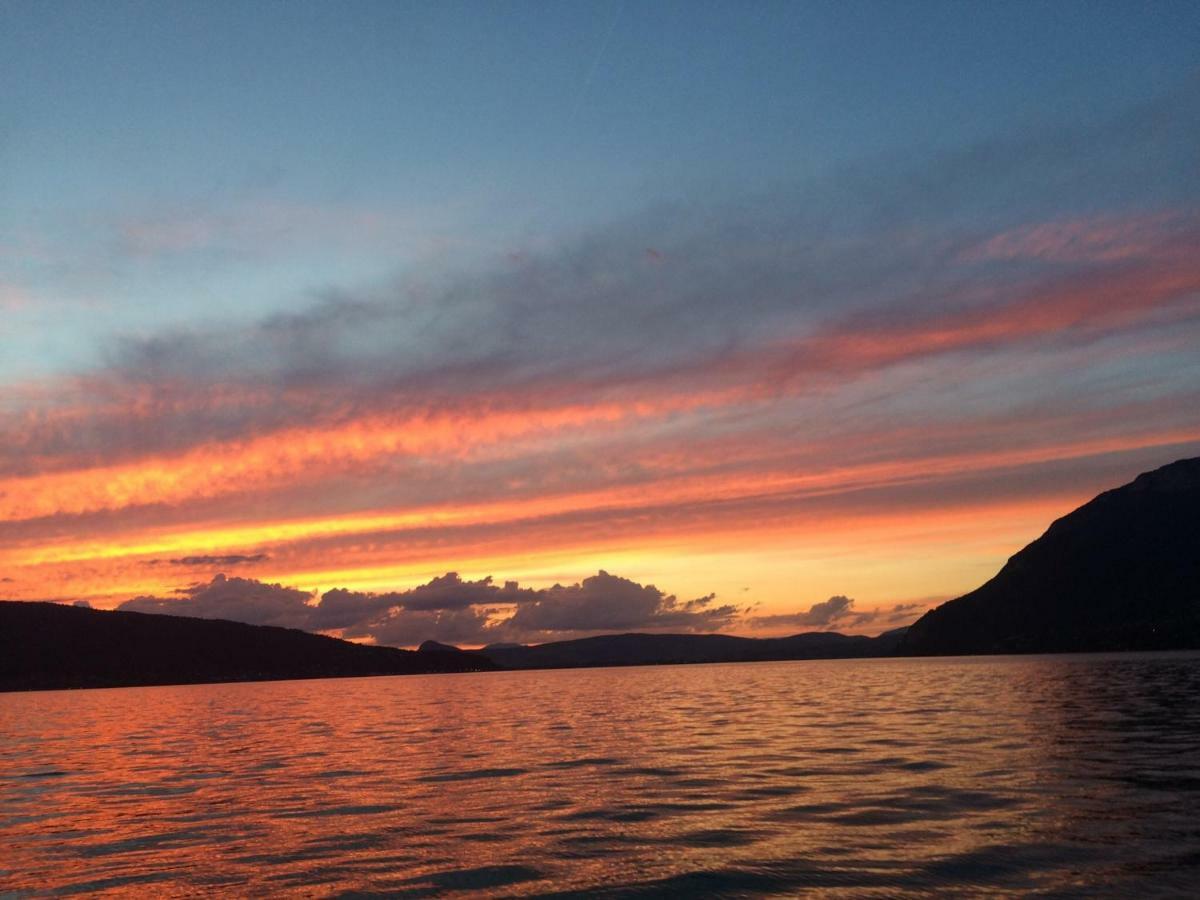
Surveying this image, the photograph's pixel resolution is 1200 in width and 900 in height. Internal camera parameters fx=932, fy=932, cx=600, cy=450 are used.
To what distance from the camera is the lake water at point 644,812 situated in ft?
62.7

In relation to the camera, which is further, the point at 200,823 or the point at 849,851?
the point at 200,823

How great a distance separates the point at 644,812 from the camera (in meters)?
26.4

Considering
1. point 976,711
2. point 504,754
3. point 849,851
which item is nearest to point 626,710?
point 976,711

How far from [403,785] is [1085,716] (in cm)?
3819

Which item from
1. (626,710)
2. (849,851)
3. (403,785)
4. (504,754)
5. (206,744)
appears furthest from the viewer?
(626,710)

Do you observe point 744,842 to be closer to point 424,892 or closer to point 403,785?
point 424,892

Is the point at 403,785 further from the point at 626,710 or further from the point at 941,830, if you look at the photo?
the point at 626,710

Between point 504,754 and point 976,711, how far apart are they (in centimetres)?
3170

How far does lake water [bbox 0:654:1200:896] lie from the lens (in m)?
19.1

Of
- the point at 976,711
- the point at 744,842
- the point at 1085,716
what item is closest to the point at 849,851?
the point at 744,842

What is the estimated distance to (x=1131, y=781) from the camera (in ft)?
90.7

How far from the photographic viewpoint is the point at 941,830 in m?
22.2

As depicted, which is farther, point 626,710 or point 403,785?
point 626,710

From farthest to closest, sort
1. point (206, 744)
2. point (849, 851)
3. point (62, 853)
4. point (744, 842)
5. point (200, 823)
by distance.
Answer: point (206, 744)
point (200, 823)
point (62, 853)
point (744, 842)
point (849, 851)
